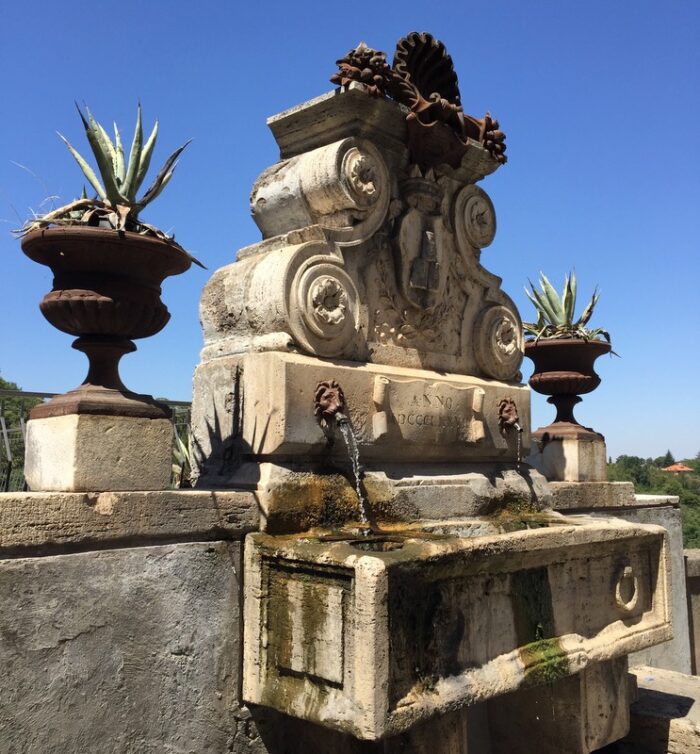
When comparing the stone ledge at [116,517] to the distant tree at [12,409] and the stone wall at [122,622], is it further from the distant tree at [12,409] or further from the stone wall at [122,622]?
the distant tree at [12,409]

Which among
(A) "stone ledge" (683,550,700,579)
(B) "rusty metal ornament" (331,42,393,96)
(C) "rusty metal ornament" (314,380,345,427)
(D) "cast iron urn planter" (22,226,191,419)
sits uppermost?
(B) "rusty metal ornament" (331,42,393,96)

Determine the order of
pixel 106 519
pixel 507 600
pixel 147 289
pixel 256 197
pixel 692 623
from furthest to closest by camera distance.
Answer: pixel 692 623, pixel 256 197, pixel 507 600, pixel 147 289, pixel 106 519

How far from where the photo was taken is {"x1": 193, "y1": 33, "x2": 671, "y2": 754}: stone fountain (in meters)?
3.66

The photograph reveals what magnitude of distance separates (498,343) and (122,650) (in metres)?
3.57

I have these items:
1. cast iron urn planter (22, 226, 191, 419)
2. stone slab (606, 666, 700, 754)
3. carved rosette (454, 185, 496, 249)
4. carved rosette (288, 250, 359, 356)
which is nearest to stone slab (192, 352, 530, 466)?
carved rosette (288, 250, 359, 356)

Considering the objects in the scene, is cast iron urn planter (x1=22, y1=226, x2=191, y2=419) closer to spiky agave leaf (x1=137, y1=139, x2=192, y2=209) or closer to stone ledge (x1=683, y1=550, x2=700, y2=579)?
spiky agave leaf (x1=137, y1=139, x2=192, y2=209)

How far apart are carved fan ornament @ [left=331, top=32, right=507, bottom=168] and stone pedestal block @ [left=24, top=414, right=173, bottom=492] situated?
2582 millimetres

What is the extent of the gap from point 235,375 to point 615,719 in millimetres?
3546

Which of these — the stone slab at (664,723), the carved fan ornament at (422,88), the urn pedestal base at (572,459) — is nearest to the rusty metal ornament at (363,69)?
the carved fan ornament at (422,88)

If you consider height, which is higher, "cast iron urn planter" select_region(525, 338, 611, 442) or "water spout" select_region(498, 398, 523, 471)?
"cast iron urn planter" select_region(525, 338, 611, 442)

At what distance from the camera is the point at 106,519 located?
3492 mm

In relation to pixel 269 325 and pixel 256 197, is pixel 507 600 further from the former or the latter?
pixel 256 197

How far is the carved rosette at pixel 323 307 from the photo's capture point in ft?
14.6

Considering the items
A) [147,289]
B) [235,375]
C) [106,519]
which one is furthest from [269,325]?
[106,519]
